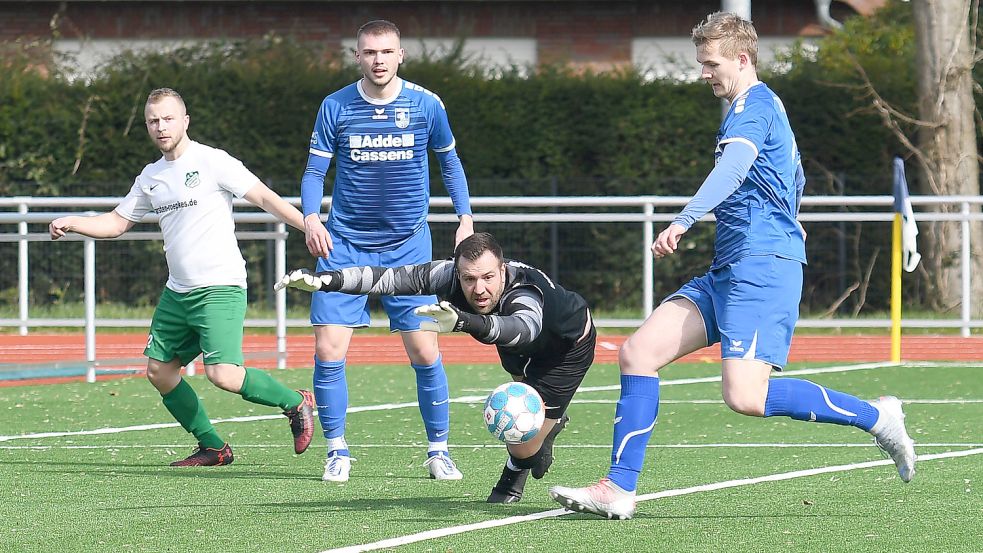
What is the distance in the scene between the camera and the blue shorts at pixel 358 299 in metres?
7.36

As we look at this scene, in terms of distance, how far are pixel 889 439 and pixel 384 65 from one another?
2873 millimetres

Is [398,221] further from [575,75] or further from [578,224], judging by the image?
[575,75]

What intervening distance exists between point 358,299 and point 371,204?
460mm

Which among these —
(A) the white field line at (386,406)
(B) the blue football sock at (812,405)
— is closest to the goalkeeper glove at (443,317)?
(B) the blue football sock at (812,405)

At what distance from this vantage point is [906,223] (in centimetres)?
1236

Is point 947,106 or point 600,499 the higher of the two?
point 947,106

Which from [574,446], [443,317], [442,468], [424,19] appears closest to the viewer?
[443,317]

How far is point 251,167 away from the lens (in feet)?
60.3

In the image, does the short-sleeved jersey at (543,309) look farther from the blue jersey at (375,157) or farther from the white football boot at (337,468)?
the blue jersey at (375,157)

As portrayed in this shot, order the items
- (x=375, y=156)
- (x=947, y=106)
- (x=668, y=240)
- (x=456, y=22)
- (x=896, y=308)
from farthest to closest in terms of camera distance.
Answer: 1. (x=456, y=22)
2. (x=947, y=106)
3. (x=896, y=308)
4. (x=375, y=156)
5. (x=668, y=240)

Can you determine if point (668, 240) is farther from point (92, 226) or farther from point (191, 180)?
point (92, 226)

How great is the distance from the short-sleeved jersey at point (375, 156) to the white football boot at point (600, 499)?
2.05m

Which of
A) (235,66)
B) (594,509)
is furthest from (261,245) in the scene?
(594,509)

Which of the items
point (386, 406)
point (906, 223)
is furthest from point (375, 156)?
point (906, 223)
